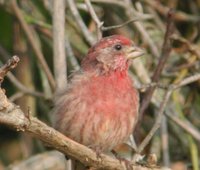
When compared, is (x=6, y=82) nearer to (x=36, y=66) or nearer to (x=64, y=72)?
(x=36, y=66)

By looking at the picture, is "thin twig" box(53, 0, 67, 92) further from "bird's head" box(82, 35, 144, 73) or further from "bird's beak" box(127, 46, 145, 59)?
"bird's beak" box(127, 46, 145, 59)

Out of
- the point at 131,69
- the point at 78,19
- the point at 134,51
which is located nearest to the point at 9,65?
the point at 134,51

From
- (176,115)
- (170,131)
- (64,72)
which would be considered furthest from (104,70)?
(170,131)

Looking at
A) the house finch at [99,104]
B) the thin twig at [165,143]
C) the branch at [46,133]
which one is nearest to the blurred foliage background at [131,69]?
the thin twig at [165,143]

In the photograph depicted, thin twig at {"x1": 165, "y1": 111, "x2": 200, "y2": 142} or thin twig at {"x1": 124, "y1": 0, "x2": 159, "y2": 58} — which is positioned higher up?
thin twig at {"x1": 124, "y1": 0, "x2": 159, "y2": 58}

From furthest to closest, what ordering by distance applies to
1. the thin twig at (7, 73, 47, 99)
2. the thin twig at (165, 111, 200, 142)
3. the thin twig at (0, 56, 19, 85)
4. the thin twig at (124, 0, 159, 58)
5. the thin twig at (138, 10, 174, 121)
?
the thin twig at (124, 0, 159, 58) < the thin twig at (7, 73, 47, 99) < the thin twig at (165, 111, 200, 142) < the thin twig at (138, 10, 174, 121) < the thin twig at (0, 56, 19, 85)

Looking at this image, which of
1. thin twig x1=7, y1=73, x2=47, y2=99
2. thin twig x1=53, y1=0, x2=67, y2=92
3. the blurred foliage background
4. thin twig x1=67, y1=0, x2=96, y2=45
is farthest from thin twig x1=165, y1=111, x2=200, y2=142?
thin twig x1=53, y1=0, x2=67, y2=92

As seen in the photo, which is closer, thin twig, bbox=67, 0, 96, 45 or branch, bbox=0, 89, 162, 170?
branch, bbox=0, 89, 162, 170
